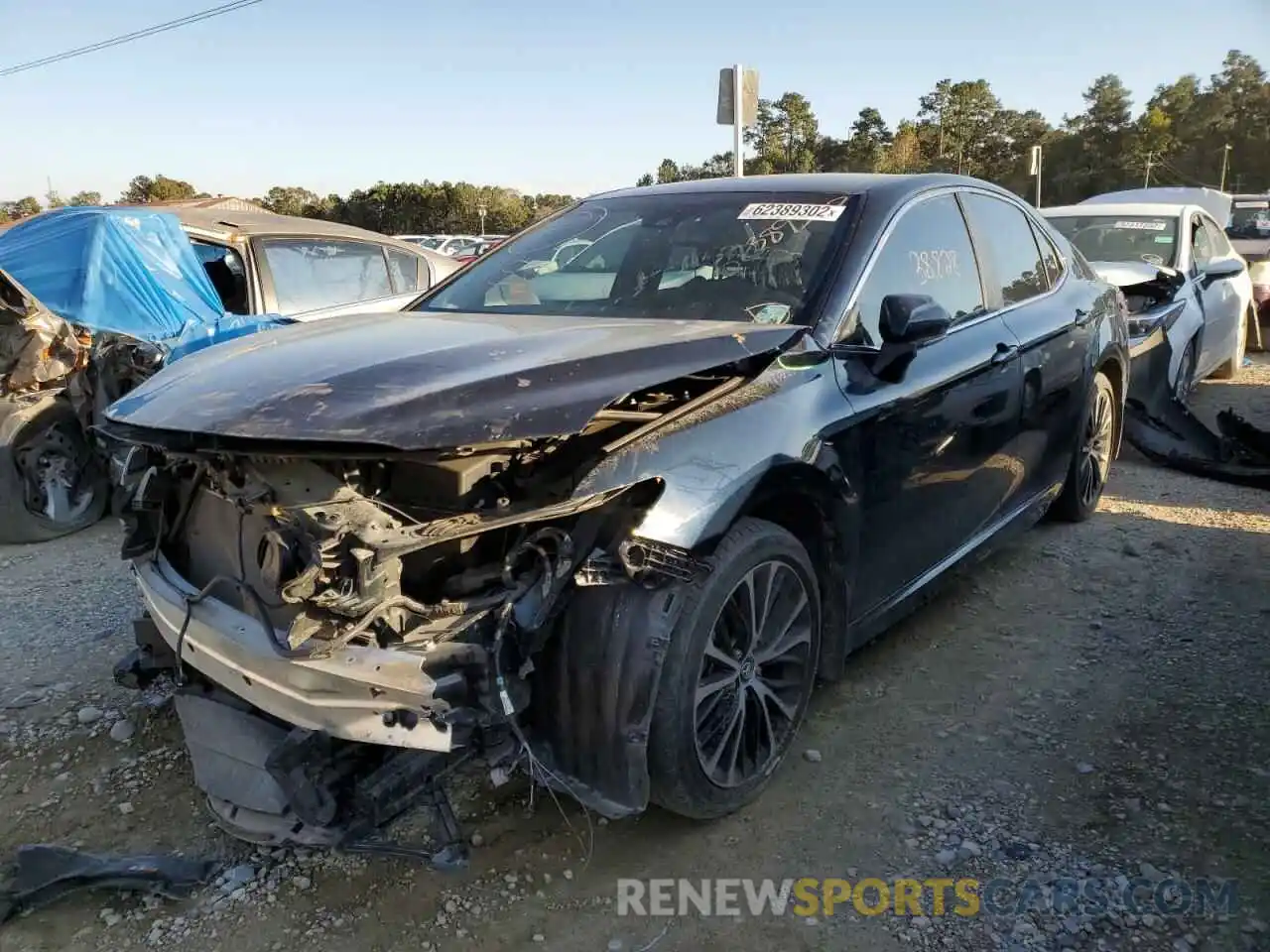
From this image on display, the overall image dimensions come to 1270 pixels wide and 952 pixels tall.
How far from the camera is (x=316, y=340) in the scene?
2846mm

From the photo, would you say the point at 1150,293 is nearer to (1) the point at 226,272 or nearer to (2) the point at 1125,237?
(2) the point at 1125,237

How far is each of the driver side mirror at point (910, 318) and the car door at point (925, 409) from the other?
5cm

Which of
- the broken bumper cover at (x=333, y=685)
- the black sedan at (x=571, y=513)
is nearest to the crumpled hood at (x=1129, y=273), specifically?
the black sedan at (x=571, y=513)

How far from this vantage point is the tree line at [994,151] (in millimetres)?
46750

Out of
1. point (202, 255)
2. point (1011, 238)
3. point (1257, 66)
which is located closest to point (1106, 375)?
point (1011, 238)

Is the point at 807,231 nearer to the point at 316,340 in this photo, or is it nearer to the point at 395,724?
the point at 316,340

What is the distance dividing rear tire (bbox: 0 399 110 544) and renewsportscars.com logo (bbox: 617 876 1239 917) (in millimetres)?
4461

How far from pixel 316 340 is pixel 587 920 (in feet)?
5.90

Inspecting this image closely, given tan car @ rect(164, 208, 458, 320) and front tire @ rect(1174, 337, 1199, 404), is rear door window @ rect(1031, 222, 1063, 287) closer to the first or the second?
front tire @ rect(1174, 337, 1199, 404)

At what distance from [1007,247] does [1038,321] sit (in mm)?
348

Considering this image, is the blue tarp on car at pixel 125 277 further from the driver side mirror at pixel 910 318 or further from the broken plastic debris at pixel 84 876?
the driver side mirror at pixel 910 318

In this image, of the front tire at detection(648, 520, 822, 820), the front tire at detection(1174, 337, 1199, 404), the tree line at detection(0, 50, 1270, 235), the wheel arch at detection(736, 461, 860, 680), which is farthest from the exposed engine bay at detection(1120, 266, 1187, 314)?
the tree line at detection(0, 50, 1270, 235)

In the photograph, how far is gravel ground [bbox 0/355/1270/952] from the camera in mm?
2299

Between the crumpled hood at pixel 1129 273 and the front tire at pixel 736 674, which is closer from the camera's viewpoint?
the front tire at pixel 736 674
